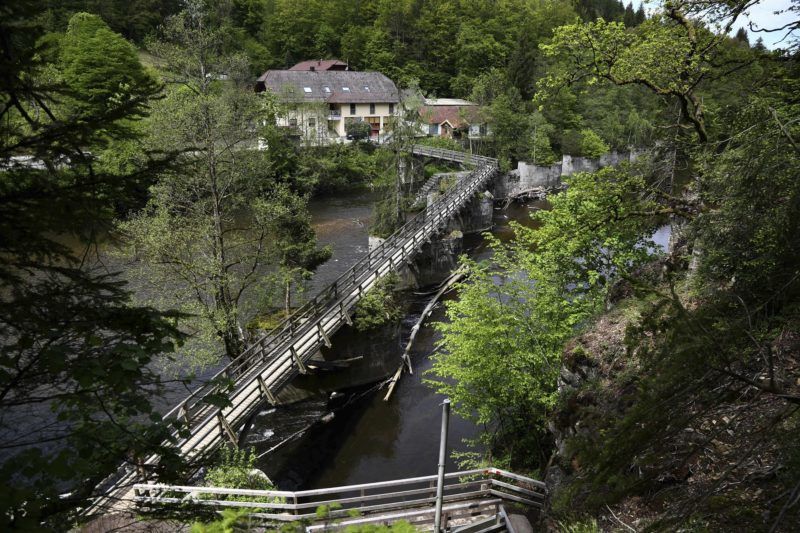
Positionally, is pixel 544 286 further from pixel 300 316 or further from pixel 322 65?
pixel 322 65

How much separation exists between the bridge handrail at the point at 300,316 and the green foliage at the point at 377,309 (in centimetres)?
103

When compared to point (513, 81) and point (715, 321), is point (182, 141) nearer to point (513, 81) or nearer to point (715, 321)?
point (715, 321)

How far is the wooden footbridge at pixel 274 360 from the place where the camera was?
11148mm

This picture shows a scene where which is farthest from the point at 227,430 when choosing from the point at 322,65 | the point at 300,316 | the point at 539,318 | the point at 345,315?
the point at 322,65

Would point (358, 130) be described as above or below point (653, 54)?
below

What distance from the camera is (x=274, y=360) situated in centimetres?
1525

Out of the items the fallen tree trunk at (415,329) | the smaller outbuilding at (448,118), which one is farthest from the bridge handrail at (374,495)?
the smaller outbuilding at (448,118)

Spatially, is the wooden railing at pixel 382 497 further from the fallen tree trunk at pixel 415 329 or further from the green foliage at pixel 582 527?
the fallen tree trunk at pixel 415 329

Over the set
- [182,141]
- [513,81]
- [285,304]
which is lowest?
[285,304]

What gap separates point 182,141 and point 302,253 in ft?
20.0

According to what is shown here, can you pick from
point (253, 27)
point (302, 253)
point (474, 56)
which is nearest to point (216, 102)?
point (302, 253)

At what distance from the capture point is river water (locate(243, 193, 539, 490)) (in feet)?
49.6

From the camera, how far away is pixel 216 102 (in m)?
15.6

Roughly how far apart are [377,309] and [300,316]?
3.31 meters
